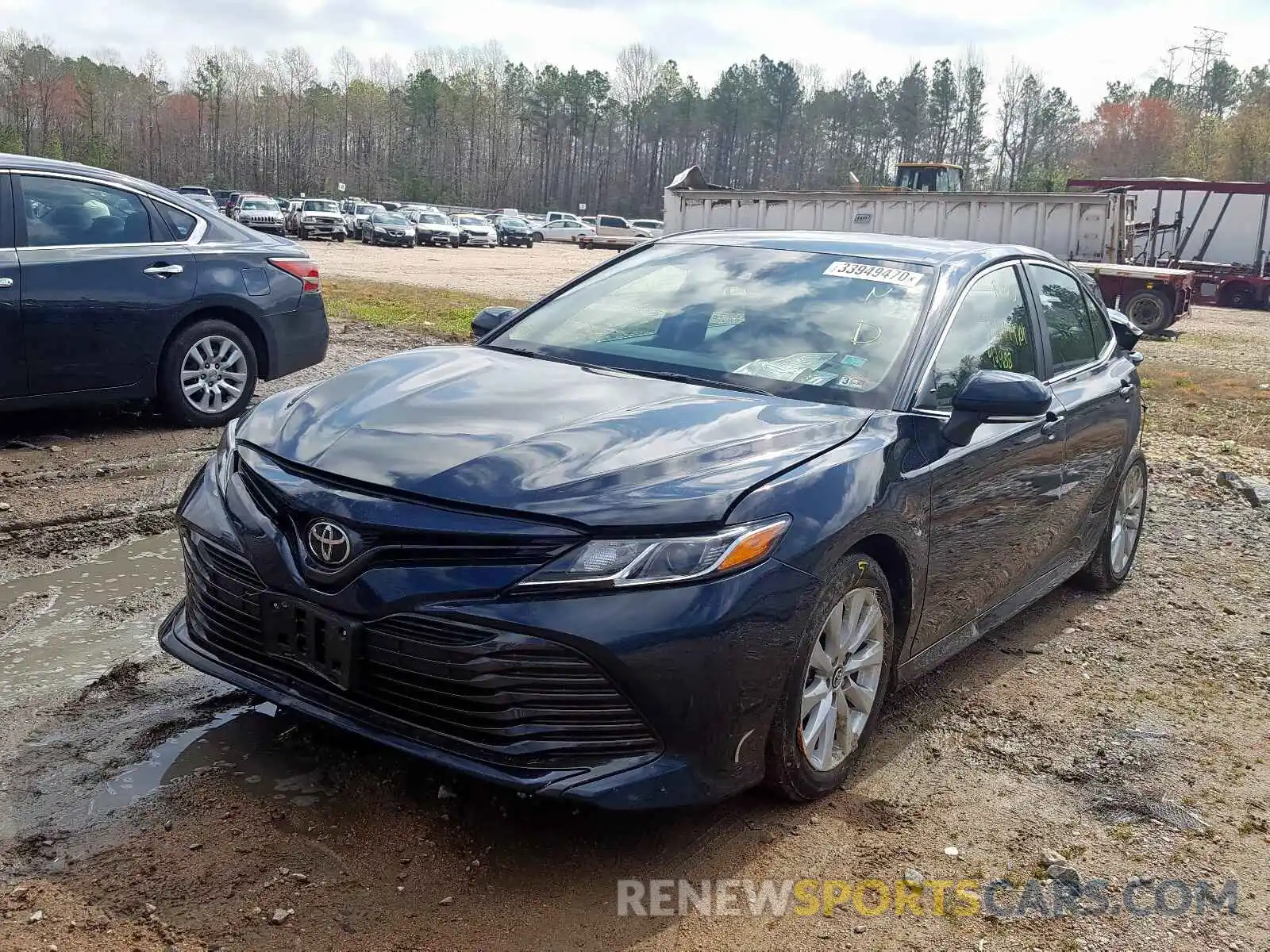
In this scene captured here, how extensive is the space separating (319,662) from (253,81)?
12778 centimetres

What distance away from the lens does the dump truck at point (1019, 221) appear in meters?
21.9

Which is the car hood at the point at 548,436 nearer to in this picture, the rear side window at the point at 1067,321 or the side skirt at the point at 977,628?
the side skirt at the point at 977,628

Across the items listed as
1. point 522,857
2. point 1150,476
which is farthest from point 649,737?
point 1150,476

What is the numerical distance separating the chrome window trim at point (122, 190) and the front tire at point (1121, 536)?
5.75 meters

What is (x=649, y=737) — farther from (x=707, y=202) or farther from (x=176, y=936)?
(x=707, y=202)

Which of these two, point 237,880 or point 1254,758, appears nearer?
point 237,880

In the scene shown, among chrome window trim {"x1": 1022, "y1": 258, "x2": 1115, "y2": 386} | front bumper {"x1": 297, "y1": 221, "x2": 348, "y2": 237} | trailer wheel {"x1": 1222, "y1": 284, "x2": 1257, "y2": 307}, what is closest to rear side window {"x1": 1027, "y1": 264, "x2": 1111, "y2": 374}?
chrome window trim {"x1": 1022, "y1": 258, "x2": 1115, "y2": 386}

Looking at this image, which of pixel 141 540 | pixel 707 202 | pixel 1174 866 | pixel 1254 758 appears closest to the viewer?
pixel 1174 866

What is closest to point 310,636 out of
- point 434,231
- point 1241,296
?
point 1241,296

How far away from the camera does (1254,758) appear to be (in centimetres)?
400

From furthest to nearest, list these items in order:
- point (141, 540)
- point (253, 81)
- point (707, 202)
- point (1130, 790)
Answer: point (253, 81) < point (707, 202) < point (141, 540) < point (1130, 790)

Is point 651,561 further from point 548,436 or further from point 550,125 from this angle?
point 550,125

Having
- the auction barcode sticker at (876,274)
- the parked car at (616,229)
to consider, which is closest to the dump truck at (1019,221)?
the auction barcode sticker at (876,274)

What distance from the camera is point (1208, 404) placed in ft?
40.9
